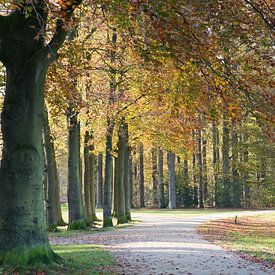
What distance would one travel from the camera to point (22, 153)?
962 centimetres

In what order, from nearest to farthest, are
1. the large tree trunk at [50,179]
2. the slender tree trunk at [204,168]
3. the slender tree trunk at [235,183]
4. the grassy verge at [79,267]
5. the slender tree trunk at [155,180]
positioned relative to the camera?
the grassy verge at [79,267] < the large tree trunk at [50,179] < the slender tree trunk at [235,183] < the slender tree trunk at [204,168] < the slender tree trunk at [155,180]

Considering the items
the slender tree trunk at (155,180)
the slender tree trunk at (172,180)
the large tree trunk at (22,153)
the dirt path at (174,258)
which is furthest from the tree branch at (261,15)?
the slender tree trunk at (155,180)

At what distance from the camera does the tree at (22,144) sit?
9.41 m

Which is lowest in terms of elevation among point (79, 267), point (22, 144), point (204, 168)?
point (79, 267)

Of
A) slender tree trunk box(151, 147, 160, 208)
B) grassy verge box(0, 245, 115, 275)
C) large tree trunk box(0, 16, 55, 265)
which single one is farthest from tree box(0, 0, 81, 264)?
slender tree trunk box(151, 147, 160, 208)

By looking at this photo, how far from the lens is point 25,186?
952 centimetres

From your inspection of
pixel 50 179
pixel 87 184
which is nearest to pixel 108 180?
pixel 50 179

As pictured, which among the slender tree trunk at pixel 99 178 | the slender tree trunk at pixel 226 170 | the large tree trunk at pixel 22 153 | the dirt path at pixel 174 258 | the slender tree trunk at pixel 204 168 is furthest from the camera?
the slender tree trunk at pixel 204 168

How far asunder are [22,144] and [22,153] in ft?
0.60

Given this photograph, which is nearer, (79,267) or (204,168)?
(79,267)

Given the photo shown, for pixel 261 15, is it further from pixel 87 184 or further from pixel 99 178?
pixel 99 178

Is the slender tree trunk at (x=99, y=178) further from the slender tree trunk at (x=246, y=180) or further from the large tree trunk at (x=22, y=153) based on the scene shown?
the large tree trunk at (x=22, y=153)

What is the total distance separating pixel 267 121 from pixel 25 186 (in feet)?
16.0

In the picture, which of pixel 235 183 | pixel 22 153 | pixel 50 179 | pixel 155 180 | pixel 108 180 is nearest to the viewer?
pixel 22 153
